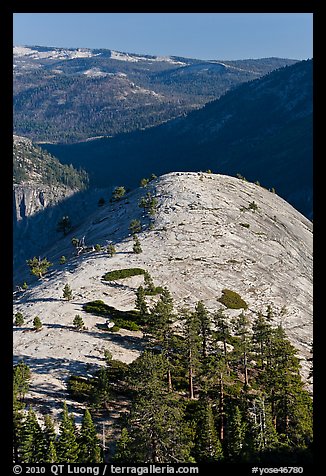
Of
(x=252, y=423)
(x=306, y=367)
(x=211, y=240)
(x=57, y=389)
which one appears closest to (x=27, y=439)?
(x=57, y=389)

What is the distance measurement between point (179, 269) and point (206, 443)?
3751 cm

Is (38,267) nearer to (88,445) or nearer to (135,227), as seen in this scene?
(135,227)

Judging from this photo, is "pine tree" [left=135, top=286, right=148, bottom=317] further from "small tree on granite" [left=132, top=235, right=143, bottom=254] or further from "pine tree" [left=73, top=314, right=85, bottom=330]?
"small tree on granite" [left=132, top=235, right=143, bottom=254]

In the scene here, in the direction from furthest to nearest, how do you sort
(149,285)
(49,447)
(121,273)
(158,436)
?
(121,273)
(149,285)
(158,436)
(49,447)

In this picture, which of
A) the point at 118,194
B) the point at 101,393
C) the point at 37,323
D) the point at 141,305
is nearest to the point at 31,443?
the point at 101,393

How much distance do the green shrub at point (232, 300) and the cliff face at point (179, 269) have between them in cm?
93

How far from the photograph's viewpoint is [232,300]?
59.5 m

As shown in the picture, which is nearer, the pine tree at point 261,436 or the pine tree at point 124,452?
the pine tree at point 124,452

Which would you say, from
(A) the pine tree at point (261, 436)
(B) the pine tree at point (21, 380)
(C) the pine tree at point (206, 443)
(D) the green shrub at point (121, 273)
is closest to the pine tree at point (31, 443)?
(B) the pine tree at point (21, 380)

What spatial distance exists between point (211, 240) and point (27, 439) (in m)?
55.6

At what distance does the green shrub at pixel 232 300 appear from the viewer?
5847 cm

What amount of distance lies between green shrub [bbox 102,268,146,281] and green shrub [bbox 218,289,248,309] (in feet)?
42.5

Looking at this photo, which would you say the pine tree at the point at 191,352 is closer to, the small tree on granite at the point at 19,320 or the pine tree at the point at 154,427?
the pine tree at the point at 154,427
